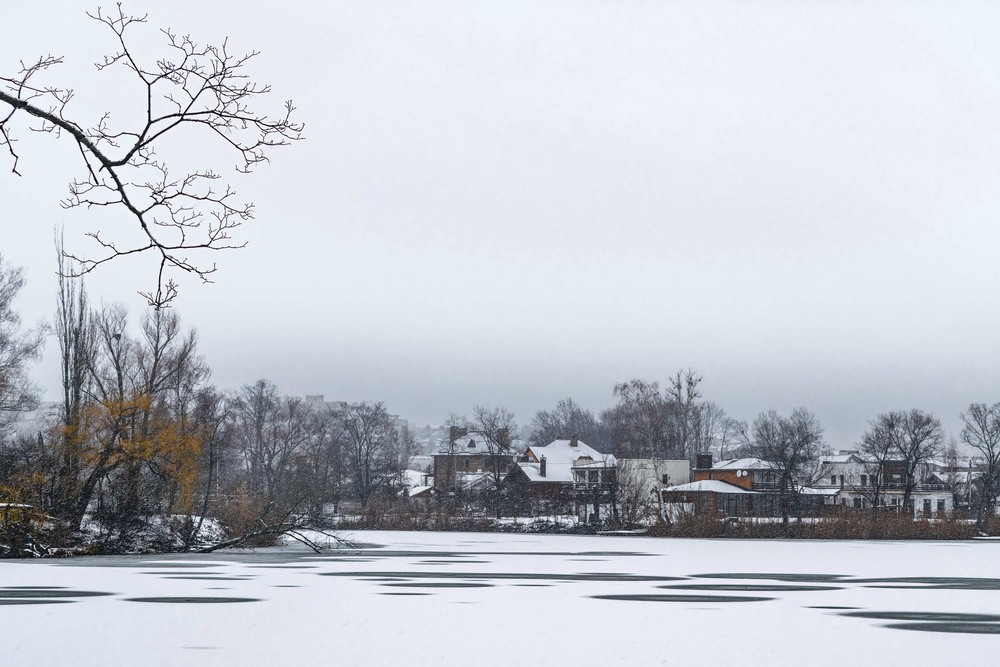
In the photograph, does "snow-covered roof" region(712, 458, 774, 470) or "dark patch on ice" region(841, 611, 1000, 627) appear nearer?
"dark patch on ice" region(841, 611, 1000, 627)

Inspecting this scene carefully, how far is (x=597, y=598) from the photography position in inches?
873

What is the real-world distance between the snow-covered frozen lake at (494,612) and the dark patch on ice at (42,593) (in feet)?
0.13

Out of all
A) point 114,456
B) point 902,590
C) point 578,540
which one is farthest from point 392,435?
point 902,590

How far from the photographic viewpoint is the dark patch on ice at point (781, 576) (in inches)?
1097

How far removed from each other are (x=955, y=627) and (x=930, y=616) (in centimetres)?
171

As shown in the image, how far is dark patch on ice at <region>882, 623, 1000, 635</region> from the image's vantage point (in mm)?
16969

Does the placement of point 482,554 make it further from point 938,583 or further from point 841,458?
point 841,458

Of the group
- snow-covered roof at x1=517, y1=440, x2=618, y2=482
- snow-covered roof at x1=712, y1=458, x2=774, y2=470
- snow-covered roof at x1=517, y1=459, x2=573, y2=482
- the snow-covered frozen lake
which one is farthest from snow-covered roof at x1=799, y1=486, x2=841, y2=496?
the snow-covered frozen lake

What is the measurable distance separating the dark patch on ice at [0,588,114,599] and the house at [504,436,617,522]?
46.2m

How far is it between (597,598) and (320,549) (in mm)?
19601

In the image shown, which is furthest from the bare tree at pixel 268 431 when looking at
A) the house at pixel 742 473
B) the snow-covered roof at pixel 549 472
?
the house at pixel 742 473

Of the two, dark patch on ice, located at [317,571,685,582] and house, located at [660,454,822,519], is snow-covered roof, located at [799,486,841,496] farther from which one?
dark patch on ice, located at [317,571,685,582]

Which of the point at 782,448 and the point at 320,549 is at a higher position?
the point at 782,448

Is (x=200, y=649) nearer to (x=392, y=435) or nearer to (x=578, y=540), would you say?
(x=578, y=540)
